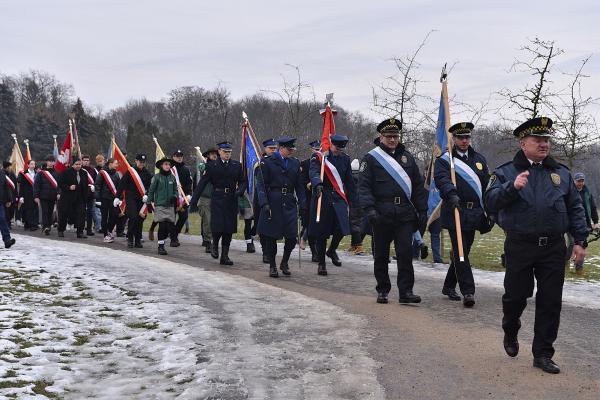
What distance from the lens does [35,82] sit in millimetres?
86250

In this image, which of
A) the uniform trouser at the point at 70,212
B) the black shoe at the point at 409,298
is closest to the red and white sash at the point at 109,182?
the uniform trouser at the point at 70,212

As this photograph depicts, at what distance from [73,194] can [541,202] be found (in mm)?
14604

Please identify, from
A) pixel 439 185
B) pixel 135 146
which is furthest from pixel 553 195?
pixel 135 146

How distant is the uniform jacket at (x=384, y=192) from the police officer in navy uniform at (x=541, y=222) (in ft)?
8.29

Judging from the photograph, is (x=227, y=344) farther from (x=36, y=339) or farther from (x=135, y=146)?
(x=135, y=146)

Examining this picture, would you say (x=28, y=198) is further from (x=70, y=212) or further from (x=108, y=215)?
(x=108, y=215)

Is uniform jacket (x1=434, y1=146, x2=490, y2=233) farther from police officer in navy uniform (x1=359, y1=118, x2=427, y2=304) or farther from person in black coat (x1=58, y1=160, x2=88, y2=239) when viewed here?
person in black coat (x1=58, y1=160, x2=88, y2=239)

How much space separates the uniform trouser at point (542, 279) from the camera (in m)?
5.33

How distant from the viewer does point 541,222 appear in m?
5.27

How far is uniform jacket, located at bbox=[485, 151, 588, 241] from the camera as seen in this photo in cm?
527

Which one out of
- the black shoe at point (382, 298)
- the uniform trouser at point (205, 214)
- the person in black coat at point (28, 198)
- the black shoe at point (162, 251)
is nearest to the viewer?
the black shoe at point (382, 298)

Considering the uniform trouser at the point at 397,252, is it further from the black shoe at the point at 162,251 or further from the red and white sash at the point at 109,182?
the red and white sash at the point at 109,182

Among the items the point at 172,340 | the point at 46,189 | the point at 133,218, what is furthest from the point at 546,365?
the point at 46,189

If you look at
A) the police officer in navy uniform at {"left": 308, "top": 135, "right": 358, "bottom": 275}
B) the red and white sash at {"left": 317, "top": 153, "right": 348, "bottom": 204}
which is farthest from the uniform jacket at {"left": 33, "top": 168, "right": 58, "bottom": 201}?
the red and white sash at {"left": 317, "top": 153, "right": 348, "bottom": 204}
